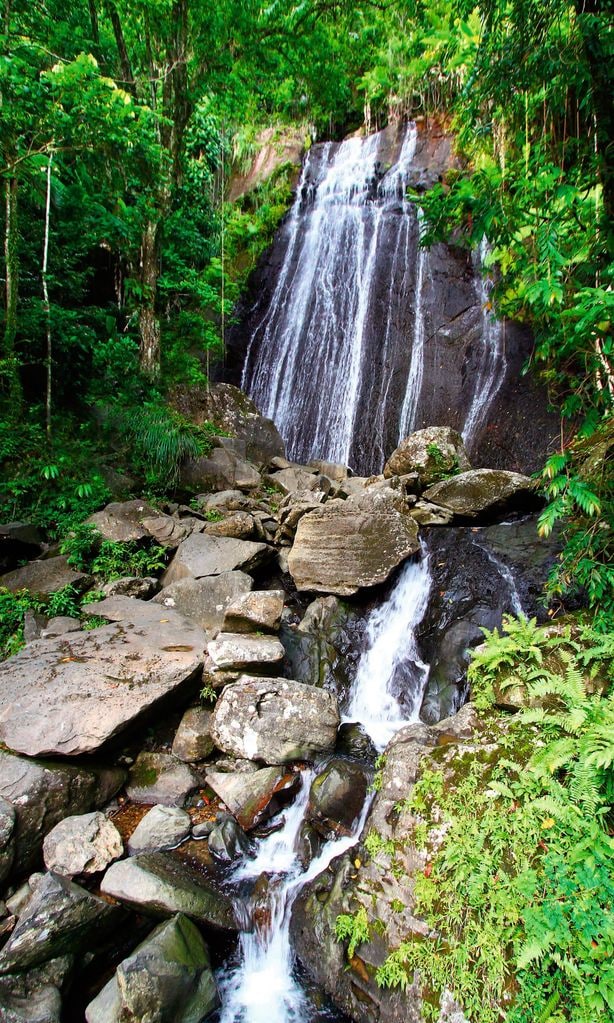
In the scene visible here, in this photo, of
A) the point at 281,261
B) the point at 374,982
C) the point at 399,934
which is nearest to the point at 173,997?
the point at 374,982

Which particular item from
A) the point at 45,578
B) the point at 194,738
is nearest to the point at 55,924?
the point at 194,738

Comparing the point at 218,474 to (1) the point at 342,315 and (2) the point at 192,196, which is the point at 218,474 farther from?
(2) the point at 192,196

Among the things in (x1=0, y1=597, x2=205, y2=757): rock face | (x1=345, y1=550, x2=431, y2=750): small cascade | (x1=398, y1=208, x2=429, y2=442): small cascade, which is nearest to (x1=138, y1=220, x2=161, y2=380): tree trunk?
(x1=398, y1=208, x2=429, y2=442): small cascade

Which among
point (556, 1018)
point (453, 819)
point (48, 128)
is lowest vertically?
point (556, 1018)

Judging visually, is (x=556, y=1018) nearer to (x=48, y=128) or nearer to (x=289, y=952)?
(x=289, y=952)

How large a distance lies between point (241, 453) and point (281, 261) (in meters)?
7.69

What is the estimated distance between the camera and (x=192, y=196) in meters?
11.8

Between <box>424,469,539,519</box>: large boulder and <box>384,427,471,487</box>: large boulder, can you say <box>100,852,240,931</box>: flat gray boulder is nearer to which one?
<box>424,469,539,519</box>: large boulder

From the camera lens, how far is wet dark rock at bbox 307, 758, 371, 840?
151 inches

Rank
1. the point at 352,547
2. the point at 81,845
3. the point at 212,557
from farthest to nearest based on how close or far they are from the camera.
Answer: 1. the point at 212,557
2. the point at 352,547
3. the point at 81,845

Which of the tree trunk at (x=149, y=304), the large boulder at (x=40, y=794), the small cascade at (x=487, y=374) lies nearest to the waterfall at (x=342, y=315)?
→ the small cascade at (x=487, y=374)

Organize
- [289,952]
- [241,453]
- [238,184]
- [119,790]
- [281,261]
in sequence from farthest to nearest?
[238,184], [281,261], [241,453], [119,790], [289,952]

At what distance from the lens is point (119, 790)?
13.8 feet

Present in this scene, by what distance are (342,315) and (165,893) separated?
12.5 m
